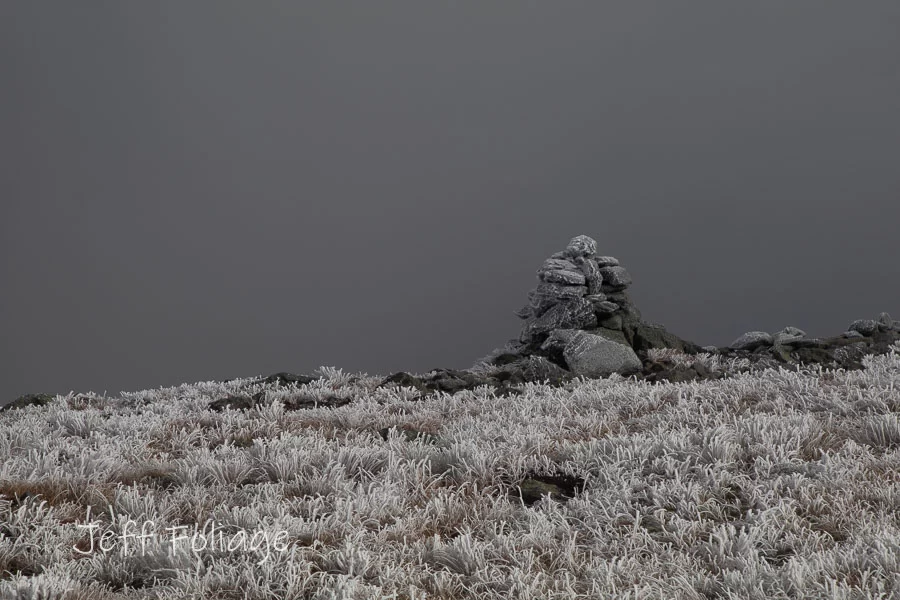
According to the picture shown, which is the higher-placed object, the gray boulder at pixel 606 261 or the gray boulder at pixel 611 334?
the gray boulder at pixel 606 261

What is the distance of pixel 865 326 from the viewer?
1661 centimetres

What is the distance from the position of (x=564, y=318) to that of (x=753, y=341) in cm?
480

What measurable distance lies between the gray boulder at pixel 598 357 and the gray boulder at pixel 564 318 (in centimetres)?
135

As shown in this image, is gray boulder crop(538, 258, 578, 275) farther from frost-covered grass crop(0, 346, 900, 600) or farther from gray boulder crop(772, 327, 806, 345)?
frost-covered grass crop(0, 346, 900, 600)

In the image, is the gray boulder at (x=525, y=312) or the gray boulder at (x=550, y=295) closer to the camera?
the gray boulder at (x=550, y=295)

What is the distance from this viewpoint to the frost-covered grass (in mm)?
3666

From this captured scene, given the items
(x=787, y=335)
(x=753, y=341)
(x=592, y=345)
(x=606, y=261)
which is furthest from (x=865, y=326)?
(x=592, y=345)

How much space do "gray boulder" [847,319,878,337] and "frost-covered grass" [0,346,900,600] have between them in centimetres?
1022

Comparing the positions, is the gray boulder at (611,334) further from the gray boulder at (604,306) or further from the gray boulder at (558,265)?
the gray boulder at (558,265)

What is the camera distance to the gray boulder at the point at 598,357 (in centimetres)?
1383

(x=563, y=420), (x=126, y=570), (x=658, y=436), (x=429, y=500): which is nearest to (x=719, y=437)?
(x=658, y=436)

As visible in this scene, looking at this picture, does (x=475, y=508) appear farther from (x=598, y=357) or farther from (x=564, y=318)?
(x=564, y=318)

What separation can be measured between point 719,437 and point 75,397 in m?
12.2

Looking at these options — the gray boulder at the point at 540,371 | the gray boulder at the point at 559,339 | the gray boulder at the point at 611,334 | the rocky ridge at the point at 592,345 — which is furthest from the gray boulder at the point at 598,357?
the gray boulder at the point at 611,334
